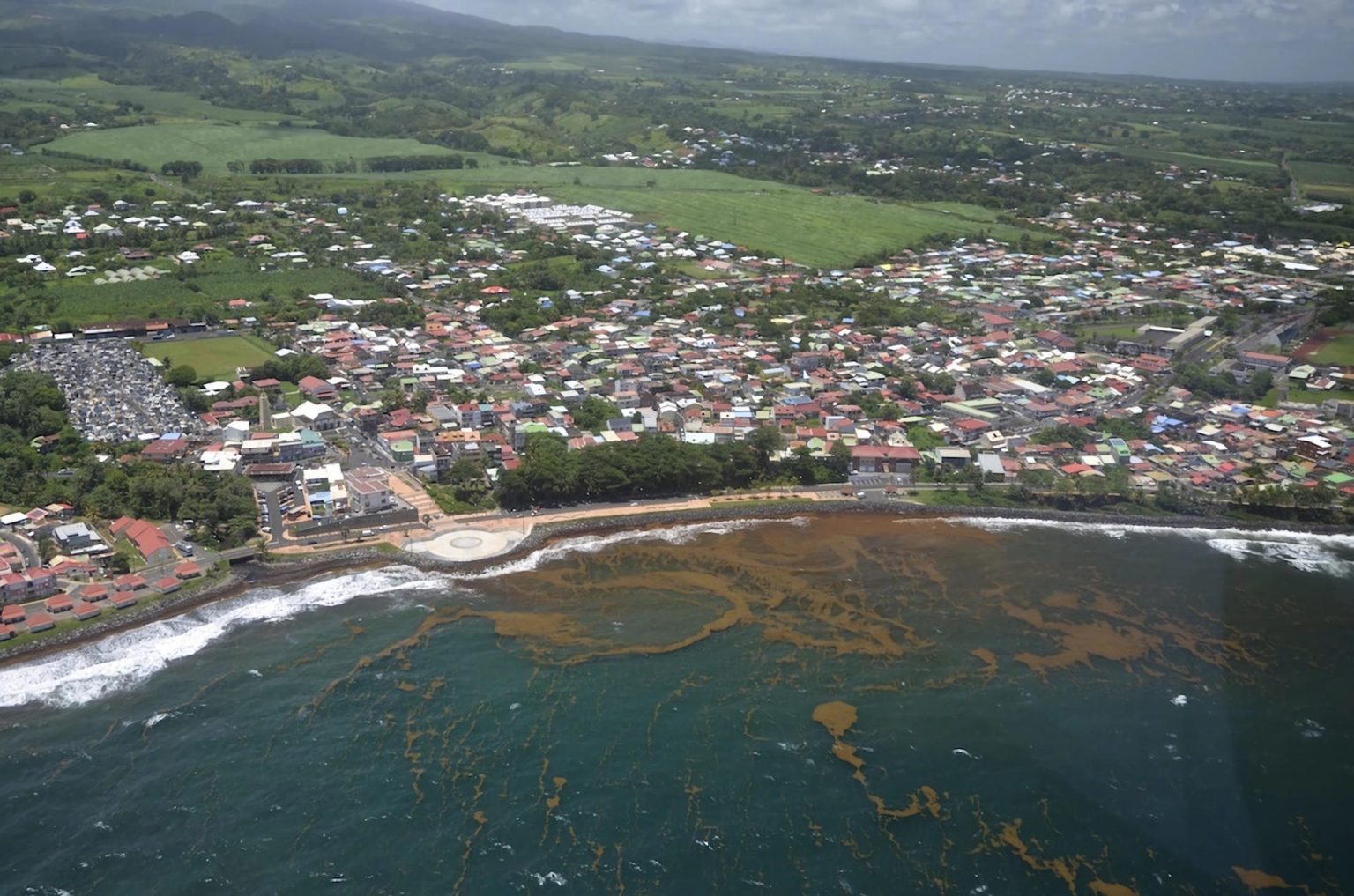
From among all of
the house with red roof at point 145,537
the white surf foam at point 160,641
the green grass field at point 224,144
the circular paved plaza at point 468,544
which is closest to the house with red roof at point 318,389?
the house with red roof at point 145,537

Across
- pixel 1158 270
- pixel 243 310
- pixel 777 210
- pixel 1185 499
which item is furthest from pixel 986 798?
pixel 777 210

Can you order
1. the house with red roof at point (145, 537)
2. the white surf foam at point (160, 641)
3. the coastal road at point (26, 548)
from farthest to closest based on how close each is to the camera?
the house with red roof at point (145, 537) < the coastal road at point (26, 548) < the white surf foam at point (160, 641)

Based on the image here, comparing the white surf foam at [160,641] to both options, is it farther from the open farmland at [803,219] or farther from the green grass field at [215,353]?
the open farmland at [803,219]

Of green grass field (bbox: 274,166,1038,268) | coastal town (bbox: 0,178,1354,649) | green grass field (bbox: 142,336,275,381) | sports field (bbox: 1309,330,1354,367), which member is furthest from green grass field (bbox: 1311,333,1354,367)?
green grass field (bbox: 142,336,275,381)

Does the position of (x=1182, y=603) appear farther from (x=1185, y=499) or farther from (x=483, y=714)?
(x=483, y=714)

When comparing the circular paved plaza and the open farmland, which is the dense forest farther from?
the open farmland
